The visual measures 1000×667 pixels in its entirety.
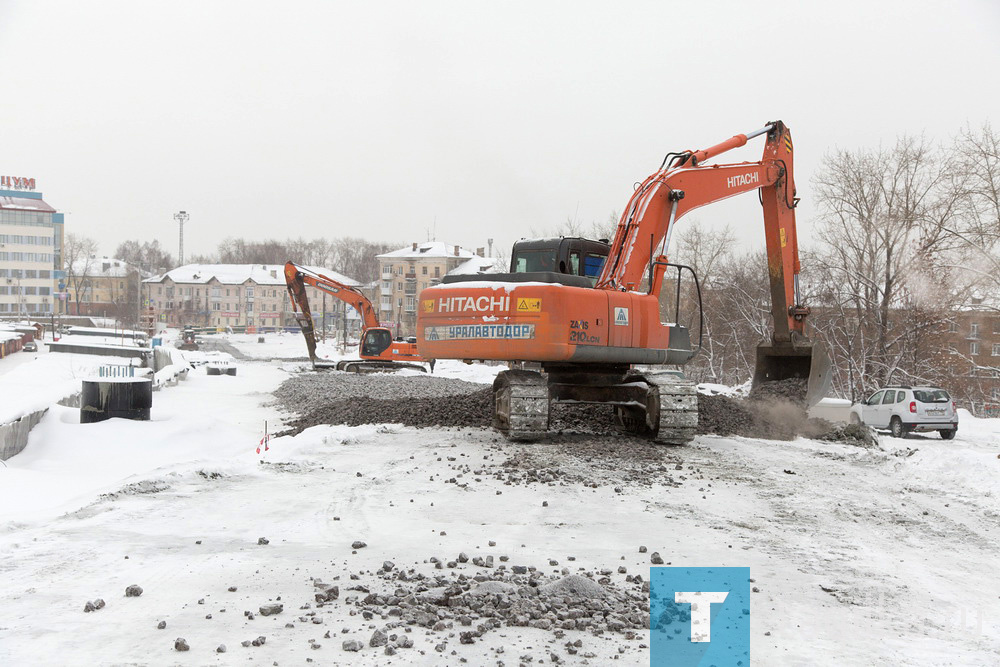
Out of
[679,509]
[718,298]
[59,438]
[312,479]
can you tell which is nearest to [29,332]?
[718,298]

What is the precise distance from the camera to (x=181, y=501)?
8.77 m

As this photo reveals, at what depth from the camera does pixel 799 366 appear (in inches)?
669

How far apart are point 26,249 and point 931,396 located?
124447 millimetres

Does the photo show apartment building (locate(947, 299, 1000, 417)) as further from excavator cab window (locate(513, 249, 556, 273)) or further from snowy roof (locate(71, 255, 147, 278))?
snowy roof (locate(71, 255, 147, 278))

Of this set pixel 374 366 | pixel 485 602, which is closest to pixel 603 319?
pixel 485 602

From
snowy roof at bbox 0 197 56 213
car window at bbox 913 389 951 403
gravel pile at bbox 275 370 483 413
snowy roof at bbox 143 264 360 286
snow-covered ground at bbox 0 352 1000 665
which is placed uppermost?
snowy roof at bbox 0 197 56 213

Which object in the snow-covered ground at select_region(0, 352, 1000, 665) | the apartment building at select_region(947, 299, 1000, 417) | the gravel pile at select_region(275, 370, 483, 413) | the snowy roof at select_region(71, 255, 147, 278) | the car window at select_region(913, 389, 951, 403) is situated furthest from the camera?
the snowy roof at select_region(71, 255, 147, 278)

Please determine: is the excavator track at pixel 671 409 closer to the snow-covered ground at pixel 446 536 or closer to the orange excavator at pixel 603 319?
the orange excavator at pixel 603 319

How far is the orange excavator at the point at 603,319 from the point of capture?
Result: 1205cm

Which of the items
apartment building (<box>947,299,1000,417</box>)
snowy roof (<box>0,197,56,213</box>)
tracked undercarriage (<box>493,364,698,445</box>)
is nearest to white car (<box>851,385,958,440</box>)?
tracked undercarriage (<box>493,364,698,445</box>)

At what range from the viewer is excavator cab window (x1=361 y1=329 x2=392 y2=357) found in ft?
114

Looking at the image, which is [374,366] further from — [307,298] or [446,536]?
[446,536]

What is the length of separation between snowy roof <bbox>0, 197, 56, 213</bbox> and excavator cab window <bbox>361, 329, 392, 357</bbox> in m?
100

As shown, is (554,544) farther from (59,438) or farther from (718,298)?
(718,298)
